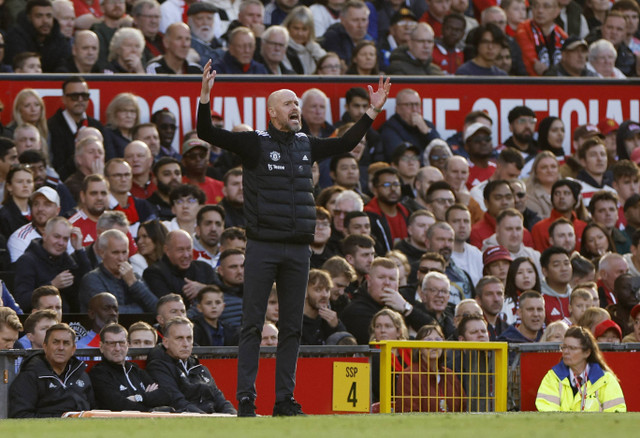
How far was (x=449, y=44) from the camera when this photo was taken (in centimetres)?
2008

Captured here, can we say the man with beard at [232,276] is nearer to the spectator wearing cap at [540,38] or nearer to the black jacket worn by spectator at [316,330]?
the black jacket worn by spectator at [316,330]

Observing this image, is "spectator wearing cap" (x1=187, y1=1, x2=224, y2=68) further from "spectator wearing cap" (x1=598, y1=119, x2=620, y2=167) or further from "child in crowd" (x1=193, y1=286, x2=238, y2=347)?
"child in crowd" (x1=193, y1=286, x2=238, y2=347)

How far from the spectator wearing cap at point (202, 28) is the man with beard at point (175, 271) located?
4821mm

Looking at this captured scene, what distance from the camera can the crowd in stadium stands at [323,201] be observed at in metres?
12.9

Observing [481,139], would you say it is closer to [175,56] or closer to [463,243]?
[463,243]

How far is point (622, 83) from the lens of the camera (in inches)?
773

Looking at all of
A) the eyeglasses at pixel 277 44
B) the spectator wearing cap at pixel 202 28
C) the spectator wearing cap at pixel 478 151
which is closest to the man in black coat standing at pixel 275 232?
the spectator wearing cap at pixel 478 151

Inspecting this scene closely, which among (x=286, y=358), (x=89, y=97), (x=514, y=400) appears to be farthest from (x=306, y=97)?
(x=286, y=358)

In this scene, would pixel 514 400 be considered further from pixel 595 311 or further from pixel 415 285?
pixel 415 285

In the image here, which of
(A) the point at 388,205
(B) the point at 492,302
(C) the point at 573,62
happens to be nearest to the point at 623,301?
(B) the point at 492,302

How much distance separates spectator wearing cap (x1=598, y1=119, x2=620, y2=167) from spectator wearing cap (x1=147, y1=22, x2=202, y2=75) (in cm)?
515

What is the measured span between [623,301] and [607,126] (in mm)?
4775

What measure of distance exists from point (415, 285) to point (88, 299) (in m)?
3.29

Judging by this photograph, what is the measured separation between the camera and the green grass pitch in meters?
7.99
